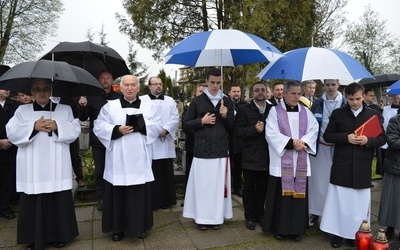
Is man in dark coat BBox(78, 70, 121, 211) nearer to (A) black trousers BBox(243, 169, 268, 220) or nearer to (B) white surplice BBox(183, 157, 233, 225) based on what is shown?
(B) white surplice BBox(183, 157, 233, 225)

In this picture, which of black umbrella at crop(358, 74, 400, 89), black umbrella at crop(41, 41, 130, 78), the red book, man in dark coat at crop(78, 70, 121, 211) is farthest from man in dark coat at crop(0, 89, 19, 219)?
black umbrella at crop(358, 74, 400, 89)

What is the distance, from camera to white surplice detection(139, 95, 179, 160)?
217 inches

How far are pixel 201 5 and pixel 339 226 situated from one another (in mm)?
13910

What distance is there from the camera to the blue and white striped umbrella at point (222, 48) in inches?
163

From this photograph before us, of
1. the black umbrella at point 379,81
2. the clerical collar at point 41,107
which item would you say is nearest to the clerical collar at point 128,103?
the clerical collar at point 41,107

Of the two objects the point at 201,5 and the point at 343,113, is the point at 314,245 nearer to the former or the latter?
the point at 343,113

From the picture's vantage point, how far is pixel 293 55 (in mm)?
4516

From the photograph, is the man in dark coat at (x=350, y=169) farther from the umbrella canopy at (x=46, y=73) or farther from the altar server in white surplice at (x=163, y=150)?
the umbrella canopy at (x=46, y=73)

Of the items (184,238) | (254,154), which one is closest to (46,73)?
(184,238)

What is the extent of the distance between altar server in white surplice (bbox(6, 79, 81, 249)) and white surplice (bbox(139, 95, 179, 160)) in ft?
5.30

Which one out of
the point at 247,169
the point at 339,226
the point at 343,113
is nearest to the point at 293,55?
the point at 343,113

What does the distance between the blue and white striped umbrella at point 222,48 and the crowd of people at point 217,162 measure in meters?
0.54

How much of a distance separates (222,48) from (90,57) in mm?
2345

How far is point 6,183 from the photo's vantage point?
16.8ft
